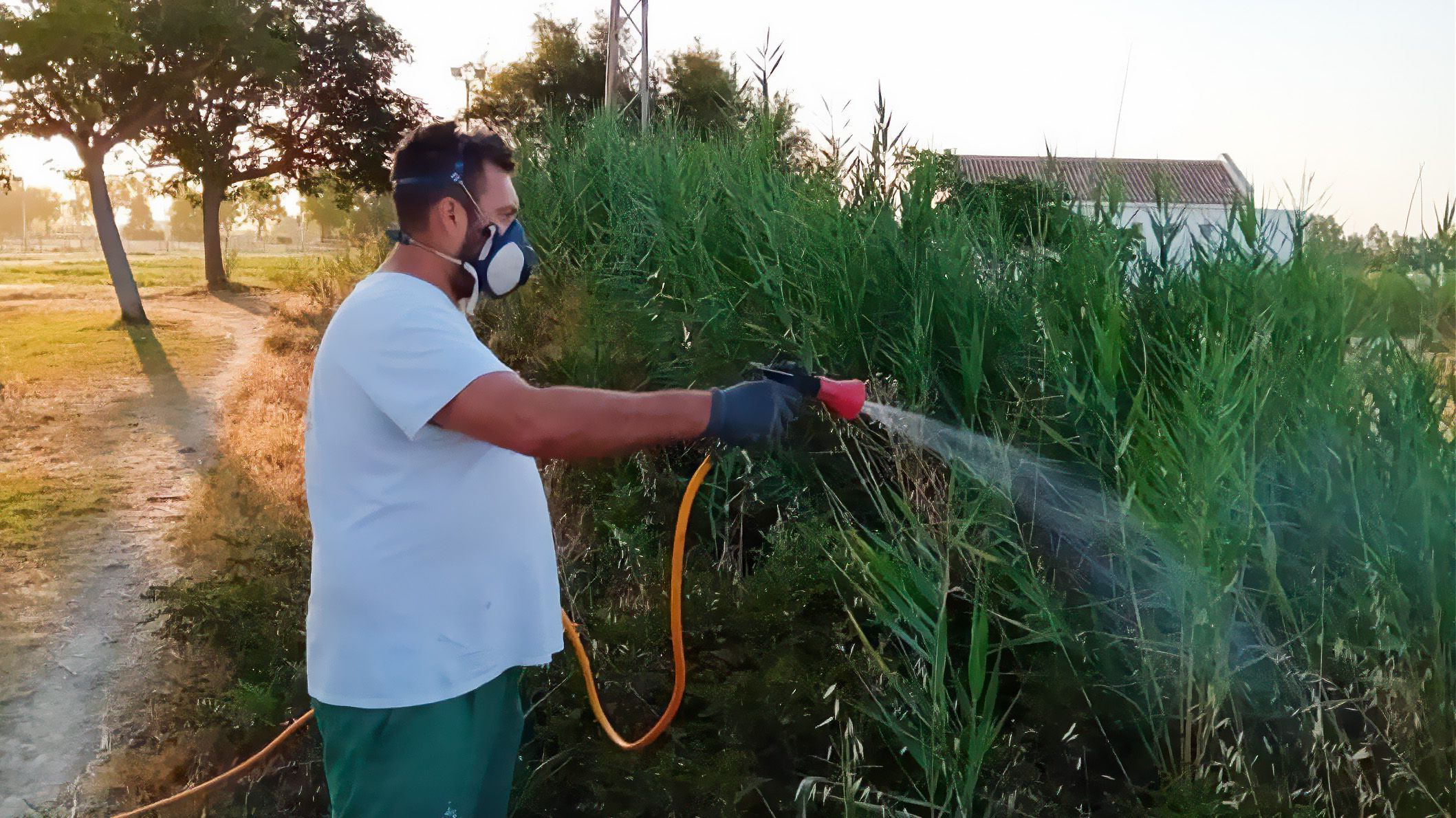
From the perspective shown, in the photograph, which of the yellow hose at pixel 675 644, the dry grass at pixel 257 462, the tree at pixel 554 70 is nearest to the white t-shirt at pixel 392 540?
the yellow hose at pixel 675 644

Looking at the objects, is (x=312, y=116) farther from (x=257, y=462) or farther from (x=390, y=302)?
(x=390, y=302)

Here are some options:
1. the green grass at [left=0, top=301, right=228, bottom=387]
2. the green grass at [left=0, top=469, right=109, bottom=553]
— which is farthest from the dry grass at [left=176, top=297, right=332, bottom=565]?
the green grass at [left=0, top=301, right=228, bottom=387]

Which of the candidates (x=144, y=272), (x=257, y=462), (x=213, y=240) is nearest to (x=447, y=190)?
(x=257, y=462)

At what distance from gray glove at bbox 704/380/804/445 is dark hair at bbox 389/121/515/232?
0.66 meters

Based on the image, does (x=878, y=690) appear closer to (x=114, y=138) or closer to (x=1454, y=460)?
(x=1454, y=460)

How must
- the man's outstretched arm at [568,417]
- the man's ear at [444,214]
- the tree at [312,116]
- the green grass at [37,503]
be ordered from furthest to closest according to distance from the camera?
1. the tree at [312,116]
2. the green grass at [37,503]
3. the man's ear at [444,214]
4. the man's outstretched arm at [568,417]

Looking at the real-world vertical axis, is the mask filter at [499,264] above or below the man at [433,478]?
above

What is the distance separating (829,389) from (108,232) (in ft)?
76.8

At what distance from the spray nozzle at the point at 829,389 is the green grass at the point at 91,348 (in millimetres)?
12909

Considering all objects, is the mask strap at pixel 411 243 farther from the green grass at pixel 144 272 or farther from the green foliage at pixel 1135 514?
the green grass at pixel 144 272

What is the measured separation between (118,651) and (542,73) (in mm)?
33279

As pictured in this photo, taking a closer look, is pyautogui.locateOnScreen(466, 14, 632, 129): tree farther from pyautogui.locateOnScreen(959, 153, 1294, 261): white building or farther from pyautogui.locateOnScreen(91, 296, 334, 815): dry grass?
pyautogui.locateOnScreen(959, 153, 1294, 261): white building

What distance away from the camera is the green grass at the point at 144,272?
33375 mm

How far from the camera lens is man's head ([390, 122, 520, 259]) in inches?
92.0
